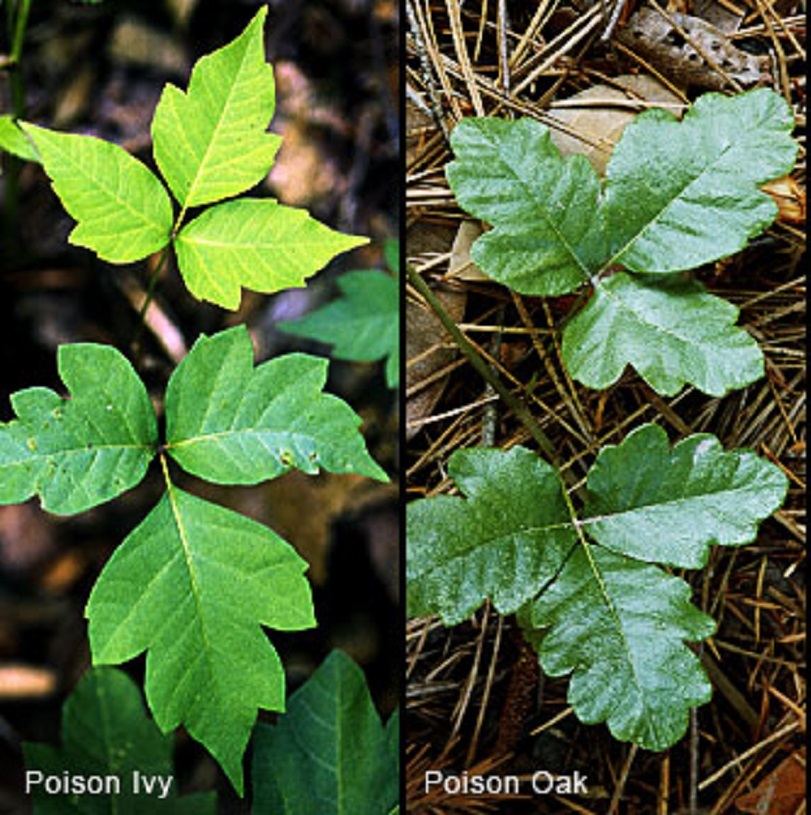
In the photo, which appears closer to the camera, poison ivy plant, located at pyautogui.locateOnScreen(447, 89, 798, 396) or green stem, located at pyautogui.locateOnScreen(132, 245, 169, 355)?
poison ivy plant, located at pyautogui.locateOnScreen(447, 89, 798, 396)

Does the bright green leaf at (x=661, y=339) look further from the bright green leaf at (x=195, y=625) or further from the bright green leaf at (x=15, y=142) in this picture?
the bright green leaf at (x=15, y=142)

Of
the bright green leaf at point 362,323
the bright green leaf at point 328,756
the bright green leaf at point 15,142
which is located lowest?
the bright green leaf at point 328,756

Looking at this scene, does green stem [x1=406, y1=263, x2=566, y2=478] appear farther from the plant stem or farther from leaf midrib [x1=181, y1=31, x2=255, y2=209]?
the plant stem

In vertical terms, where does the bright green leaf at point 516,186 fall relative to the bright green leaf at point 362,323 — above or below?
above

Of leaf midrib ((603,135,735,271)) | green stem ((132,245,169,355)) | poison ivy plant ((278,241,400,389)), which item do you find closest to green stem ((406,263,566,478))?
poison ivy plant ((278,241,400,389))

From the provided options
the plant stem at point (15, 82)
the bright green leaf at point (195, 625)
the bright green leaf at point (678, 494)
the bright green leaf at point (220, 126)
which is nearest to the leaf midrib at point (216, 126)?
the bright green leaf at point (220, 126)

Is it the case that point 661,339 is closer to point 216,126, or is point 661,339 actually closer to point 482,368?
point 482,368

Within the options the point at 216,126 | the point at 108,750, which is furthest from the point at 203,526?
the point at 216,126
